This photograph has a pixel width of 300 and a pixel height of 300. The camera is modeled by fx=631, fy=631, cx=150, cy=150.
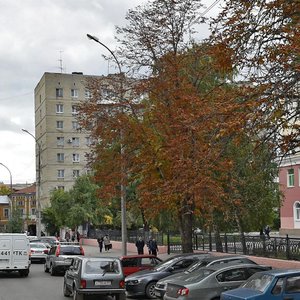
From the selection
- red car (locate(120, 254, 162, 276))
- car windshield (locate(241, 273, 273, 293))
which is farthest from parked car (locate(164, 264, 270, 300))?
red car (locate(120, 254, 162, 276))

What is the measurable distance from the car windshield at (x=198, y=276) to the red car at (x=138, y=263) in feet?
23.4

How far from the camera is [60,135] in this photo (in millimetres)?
94188

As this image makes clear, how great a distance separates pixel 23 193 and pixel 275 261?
115 m

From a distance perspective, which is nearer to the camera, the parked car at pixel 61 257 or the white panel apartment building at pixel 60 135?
the parked car at pixel 61 257

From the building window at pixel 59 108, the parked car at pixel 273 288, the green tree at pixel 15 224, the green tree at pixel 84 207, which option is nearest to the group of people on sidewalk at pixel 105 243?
the green tree at pixel 84 207

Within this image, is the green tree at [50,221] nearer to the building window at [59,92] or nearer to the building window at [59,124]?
the building window at [59,124]

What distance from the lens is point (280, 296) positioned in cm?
1343

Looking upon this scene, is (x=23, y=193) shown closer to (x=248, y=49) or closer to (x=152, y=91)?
(x=152, y=91)

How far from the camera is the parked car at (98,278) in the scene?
18375 mm

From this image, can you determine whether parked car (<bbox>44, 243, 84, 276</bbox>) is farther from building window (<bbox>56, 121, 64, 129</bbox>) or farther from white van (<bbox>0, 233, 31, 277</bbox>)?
building window (<bbox>56, 121, 64, 129</bbox>)

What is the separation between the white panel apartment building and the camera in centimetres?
9306

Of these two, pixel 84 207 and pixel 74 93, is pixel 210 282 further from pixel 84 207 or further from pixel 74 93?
pixel 74 93

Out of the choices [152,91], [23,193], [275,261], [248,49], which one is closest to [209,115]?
[248,49]

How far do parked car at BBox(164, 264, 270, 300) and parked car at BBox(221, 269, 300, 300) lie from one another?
2.01 meters
